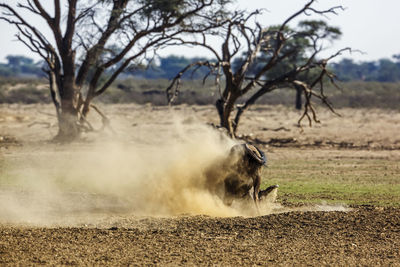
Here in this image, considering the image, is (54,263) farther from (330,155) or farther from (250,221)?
(330,155)

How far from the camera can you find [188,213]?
395 inches

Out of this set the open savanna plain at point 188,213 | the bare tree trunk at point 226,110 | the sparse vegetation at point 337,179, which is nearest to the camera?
the open savanna plain at point 188,213

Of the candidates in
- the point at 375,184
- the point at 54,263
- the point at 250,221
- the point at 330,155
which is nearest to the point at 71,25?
the point at 330,155

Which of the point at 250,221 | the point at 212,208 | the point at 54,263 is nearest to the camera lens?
the point at 54,263

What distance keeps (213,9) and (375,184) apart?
35.4 ft

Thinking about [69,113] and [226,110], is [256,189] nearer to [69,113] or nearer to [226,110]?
[226,110]

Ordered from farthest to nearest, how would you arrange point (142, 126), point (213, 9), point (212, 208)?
point (142, 126) < point (213, 9) < point (212, 208)

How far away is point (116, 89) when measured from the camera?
196ft

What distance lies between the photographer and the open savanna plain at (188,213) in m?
7.29

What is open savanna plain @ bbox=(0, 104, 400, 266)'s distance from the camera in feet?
23.9

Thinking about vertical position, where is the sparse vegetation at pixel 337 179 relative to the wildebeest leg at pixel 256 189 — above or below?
below

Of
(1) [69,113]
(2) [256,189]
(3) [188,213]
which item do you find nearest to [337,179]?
(2) [256,189]

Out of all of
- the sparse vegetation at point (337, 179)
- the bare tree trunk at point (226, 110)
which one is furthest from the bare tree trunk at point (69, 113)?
the sparse vegetation at point (337, 179)

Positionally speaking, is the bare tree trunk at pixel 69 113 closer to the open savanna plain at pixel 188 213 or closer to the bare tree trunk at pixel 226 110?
the open savanna plain at pixel 188 213
